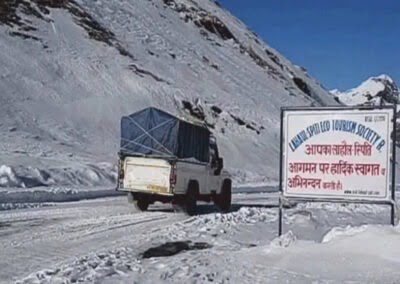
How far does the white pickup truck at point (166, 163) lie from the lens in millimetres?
19938

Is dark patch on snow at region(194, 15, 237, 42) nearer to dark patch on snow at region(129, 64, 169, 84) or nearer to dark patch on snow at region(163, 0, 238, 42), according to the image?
dark patch on snow at region(163, 0, 238, 42)

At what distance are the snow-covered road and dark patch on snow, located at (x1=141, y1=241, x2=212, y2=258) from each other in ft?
0.12

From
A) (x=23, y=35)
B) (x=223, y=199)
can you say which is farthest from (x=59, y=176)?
(x=23, y=35)

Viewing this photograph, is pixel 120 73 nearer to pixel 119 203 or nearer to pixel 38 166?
pixel 38 166

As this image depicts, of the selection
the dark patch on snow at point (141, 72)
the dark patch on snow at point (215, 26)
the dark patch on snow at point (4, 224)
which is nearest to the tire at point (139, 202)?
the dark patch on snow at point (4, 224)

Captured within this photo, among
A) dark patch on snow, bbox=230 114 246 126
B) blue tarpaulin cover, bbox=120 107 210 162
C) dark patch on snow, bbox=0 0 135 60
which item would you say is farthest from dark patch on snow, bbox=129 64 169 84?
blue tarpaulin cover, bbox=120 107 210 162

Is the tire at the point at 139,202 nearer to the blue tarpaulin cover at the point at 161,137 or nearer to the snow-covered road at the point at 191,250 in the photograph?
the blue tarpaulin cover at the point at 161,137

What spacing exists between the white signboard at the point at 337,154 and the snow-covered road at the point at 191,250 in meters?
0.73

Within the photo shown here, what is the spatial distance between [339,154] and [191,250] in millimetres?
2942

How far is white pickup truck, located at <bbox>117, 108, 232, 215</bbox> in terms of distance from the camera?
1994cm

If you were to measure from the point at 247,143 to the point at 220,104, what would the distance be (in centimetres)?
519

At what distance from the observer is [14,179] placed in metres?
27.3

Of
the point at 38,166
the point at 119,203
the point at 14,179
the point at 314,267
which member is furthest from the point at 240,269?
the point at 38,166

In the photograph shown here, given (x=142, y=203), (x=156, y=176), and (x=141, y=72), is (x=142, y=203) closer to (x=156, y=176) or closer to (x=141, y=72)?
(x=156, y=176)
